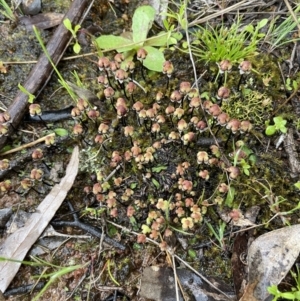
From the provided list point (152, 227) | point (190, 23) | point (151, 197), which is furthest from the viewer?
point (190, 23)

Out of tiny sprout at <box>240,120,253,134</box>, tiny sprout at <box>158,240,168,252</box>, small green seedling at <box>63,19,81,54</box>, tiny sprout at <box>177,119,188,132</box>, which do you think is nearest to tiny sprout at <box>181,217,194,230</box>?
tiny sprout at <box>158,240,168,252</box>

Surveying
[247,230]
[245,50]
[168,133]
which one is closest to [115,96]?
[168,133]

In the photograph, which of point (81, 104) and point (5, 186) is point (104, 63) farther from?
point (5, 186)

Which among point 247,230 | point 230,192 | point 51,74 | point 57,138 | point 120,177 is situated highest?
point 51,74

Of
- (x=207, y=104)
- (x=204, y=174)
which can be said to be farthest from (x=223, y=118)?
(x=204, y=174)

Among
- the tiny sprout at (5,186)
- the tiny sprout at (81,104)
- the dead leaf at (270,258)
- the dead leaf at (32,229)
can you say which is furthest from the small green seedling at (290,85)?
the tiny sprout at (5,186)

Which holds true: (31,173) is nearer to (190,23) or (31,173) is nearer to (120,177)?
(120,177)
